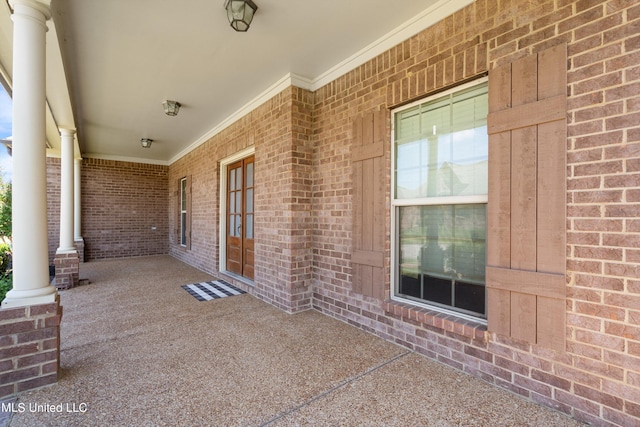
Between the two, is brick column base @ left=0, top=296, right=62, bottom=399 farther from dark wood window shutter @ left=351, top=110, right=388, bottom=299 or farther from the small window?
the small window

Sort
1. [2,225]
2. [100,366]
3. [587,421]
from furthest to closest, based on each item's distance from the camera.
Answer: [2,225] → [100,366] → [587,421]

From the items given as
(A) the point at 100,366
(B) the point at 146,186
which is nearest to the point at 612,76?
(A) the point at 100,366

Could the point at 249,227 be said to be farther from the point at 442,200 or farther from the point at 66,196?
the point at 442,200

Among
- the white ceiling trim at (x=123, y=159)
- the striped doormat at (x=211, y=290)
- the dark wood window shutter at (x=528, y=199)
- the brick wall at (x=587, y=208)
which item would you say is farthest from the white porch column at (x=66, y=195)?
the dark wood window shutter at (x=528, y=199)

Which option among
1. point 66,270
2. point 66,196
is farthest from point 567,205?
point 66,196

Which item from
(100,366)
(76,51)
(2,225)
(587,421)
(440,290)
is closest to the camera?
(587,421)

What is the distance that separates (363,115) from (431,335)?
2198 mm

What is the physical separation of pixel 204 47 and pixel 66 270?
4.39m

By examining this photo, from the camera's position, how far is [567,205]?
1823mm

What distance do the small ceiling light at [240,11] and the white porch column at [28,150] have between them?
1310 millimetres

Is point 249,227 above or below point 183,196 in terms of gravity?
below

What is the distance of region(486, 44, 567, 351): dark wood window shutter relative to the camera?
1.84 metres

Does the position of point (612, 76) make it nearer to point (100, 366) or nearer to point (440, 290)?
point (440, 290)

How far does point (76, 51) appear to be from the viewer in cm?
310
